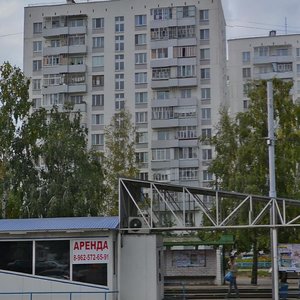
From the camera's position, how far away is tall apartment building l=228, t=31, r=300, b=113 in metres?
86.5

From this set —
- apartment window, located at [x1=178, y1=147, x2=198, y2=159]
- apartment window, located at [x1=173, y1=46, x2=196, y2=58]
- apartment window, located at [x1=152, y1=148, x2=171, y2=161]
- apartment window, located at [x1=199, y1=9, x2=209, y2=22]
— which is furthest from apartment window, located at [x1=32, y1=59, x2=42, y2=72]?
apartment window, located at [x1=178, y1=147, x2=198, y2=159]

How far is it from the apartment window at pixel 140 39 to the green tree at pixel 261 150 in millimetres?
43772

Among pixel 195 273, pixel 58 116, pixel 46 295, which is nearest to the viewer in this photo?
pixel 46 295

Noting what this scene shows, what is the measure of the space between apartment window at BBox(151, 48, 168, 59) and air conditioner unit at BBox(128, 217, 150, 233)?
182ft

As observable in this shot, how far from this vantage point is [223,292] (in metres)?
28.8

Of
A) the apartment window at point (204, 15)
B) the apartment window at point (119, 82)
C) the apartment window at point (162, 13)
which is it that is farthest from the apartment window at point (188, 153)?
the apartment window at point (162, 13)

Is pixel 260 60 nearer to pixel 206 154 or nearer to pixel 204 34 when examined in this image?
pixel 204 34

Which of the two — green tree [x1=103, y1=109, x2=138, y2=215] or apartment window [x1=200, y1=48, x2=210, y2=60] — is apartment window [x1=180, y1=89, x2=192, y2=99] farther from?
green tree [x1=103, y1=109, x2=138, y2=215]

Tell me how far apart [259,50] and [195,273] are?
5779cm

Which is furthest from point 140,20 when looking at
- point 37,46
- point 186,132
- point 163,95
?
point 186,132

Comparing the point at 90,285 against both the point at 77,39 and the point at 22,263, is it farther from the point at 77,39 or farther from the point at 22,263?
the point at 77,39

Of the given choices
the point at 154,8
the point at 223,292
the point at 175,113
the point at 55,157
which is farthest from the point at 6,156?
the point at 154,8

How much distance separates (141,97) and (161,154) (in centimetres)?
741

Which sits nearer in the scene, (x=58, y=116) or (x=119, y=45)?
(x=58, y=116)
